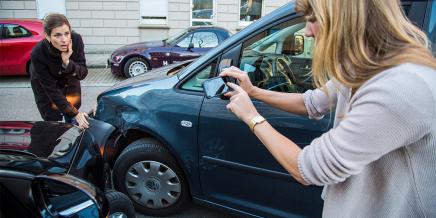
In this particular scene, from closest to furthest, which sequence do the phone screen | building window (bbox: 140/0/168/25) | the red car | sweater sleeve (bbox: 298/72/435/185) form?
sweater sleeve (bbox: 298/72/435/185) → the phone screen → the red car → building window (bbox: 140/0/168/25)

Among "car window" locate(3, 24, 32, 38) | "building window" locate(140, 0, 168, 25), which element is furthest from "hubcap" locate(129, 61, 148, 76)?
"building window" locate(140, 0, 168, 25)

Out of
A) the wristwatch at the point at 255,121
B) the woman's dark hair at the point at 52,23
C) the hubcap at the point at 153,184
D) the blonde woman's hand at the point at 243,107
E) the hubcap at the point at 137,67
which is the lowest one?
the hubcap at the point at 153,184

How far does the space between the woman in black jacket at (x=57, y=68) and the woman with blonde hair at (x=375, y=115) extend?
2.21 m

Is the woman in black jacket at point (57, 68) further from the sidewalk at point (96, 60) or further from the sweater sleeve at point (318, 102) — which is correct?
the sidewalk at point (96, 60)

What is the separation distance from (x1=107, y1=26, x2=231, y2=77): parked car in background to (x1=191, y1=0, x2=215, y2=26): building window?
4.26 meters

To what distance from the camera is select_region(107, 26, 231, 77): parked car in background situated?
26.3ft

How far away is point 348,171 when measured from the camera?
105 centimetres

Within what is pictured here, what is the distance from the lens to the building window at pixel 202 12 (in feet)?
40.9

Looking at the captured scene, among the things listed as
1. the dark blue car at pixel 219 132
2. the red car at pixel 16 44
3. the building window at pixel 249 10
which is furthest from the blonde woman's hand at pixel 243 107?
the building window at pixel 249 10

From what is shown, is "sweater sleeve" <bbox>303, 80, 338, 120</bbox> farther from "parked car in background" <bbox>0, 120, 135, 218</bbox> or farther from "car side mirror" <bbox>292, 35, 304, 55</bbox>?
"parked car in background" <bbox>0, 120, 135, 218</bbox>

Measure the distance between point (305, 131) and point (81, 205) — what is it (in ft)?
4.19

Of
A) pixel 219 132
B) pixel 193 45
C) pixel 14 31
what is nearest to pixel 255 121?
pixel 219 132

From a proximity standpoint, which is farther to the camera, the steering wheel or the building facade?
the building facade

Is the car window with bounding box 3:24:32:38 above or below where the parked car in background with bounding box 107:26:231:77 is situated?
above
